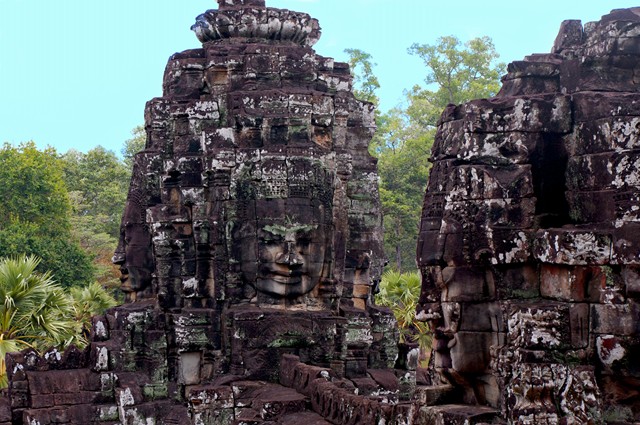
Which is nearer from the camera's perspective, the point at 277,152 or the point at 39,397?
the point at 277,152

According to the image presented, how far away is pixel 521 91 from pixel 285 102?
23.8ft

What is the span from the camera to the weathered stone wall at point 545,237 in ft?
29.3

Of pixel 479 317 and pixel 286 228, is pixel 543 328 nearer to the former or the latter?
pixel 479 317

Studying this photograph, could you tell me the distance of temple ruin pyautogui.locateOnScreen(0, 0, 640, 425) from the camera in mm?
9102

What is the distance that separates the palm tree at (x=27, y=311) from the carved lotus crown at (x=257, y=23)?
22.4ft

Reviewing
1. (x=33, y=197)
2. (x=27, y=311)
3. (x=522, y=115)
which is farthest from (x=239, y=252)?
(x=33, y=197)

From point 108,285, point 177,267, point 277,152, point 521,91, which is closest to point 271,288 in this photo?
point 277,152

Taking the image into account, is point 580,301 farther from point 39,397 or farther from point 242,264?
point 39,397

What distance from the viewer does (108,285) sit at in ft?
128

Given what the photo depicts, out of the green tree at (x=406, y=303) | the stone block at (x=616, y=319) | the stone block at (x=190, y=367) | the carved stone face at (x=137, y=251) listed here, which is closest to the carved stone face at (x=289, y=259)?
the stone block at (x=190, y=367)

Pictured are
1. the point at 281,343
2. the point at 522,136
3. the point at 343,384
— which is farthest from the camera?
the point at 281,343

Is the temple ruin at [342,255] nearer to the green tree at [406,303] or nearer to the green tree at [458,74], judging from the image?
the green tree at [406,303]

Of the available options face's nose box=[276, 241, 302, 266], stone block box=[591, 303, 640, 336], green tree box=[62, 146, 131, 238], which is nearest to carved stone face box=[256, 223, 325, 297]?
face's nose box=[276, 241, 302, 266]

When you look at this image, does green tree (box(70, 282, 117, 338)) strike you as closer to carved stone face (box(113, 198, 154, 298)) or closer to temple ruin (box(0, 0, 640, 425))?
carved stone face (box(113, 198, 154, 298))
